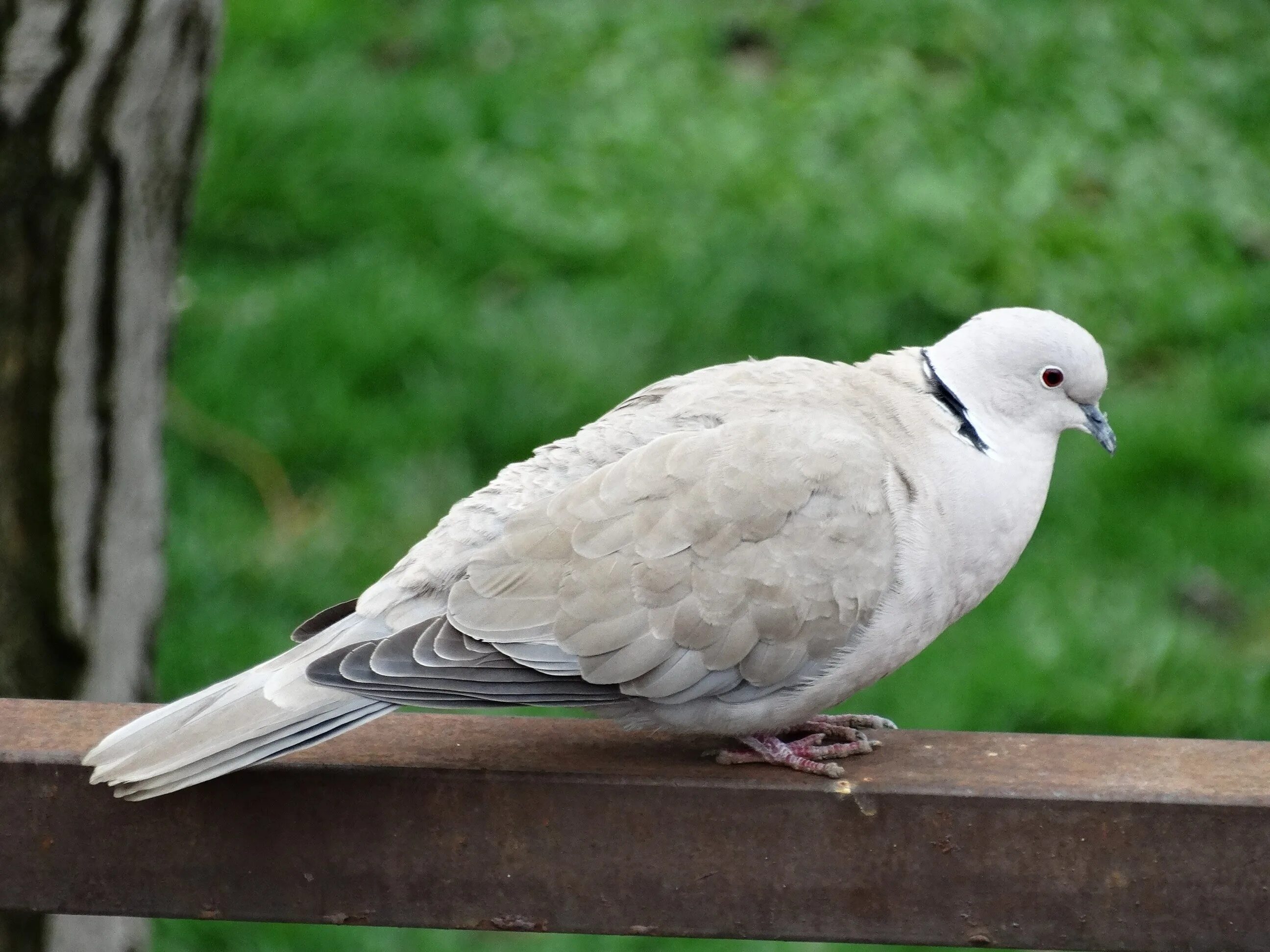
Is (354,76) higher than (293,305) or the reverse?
higher

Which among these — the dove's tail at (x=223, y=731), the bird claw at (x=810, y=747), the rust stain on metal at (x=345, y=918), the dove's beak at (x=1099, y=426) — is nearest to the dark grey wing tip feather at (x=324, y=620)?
the dove's tail at (x=223, y=731)

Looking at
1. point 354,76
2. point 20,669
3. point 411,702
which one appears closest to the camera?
point 411,702

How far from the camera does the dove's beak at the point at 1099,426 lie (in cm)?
256

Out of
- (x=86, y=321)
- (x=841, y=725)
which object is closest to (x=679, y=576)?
(x=841, y=725)

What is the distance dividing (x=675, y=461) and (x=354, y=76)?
174 inches

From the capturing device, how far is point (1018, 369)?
8.08ft

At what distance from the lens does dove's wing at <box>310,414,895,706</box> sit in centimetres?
219

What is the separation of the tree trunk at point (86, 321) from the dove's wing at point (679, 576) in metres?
1.13

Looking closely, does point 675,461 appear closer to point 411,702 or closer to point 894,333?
point 411,702

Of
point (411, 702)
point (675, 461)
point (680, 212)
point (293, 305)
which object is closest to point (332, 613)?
point (411, 702)

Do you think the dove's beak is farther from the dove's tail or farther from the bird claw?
the dove's tail

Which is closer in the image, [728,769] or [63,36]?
[728,769]

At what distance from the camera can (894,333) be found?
211 inches

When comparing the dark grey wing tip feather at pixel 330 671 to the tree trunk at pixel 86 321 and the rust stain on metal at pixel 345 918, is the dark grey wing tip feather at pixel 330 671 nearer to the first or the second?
the rust stain on metal at pixel 345 918
